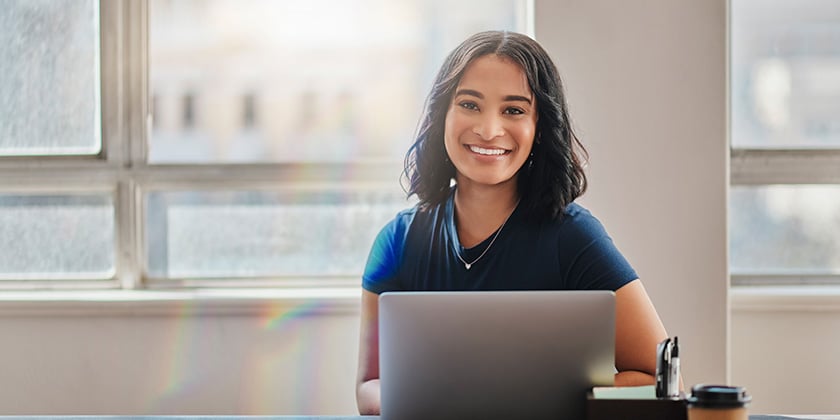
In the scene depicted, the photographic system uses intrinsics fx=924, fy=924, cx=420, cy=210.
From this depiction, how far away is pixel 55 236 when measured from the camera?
3.27 metres

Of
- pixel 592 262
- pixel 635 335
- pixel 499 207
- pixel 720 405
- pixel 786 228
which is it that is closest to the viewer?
pixel 720 405

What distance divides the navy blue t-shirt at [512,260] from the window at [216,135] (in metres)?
1.07

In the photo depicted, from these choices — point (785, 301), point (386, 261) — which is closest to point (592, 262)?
point (386, 261)

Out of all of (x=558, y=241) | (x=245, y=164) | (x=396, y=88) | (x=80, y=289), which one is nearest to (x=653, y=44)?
(x=396, y=88)

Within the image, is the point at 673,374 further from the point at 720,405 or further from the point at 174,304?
the point at 174,304

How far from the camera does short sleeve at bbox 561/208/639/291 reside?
201cm

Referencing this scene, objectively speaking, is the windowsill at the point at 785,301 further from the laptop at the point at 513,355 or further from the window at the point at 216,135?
the laptop at the point at 513,355

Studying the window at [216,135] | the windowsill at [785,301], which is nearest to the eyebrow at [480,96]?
the window at [216,135]

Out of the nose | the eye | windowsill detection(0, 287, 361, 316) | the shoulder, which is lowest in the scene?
windowsill detection(0, 287, 361, 316)

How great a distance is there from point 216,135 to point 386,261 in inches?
51.1

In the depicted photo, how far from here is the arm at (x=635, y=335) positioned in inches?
75.4

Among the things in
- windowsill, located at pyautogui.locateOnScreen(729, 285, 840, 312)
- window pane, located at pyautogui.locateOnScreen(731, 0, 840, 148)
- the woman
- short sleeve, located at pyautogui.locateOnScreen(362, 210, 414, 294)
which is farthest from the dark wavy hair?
window pane, located at pyautogui.locateOnScreen(731, 0, 840, 148)

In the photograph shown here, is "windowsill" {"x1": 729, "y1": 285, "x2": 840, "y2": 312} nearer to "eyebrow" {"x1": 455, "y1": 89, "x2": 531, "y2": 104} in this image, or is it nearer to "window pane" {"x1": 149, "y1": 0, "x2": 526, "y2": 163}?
"window pane" {"x1": 149, "y1": 0, "x2": 526, "y2": 163}

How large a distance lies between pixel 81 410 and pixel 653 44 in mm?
2230
